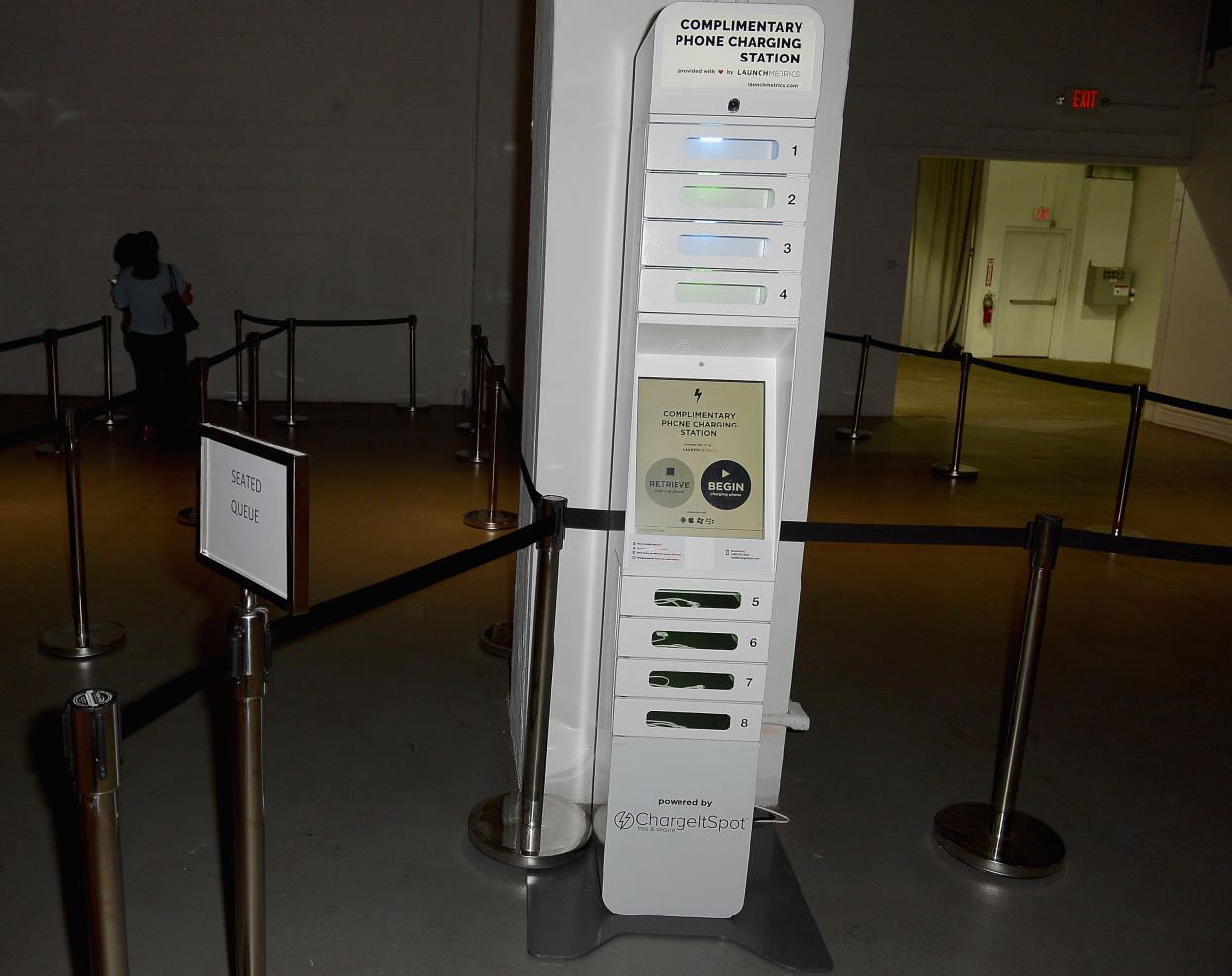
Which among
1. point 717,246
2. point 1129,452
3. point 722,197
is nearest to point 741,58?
point 722,197

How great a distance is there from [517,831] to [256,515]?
1584mm

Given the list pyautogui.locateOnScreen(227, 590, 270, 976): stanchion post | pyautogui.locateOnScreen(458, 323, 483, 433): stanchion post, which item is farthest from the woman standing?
pyautogui.locateOnScreen(227, 590, 270, 976): stanchion post

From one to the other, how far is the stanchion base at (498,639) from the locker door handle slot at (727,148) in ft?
8.33

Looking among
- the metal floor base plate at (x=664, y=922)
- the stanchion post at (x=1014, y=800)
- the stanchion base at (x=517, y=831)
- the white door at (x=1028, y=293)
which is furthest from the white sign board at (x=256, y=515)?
the white door at (x=1028, y=293)

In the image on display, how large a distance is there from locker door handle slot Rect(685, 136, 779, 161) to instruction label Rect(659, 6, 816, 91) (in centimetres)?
11

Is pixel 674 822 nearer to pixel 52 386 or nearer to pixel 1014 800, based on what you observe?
pixel 1014 800

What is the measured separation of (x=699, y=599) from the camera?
269 cm

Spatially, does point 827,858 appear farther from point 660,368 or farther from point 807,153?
point 807,153

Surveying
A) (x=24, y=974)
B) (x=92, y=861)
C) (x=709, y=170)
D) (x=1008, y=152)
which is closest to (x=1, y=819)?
(x=24, y=974)

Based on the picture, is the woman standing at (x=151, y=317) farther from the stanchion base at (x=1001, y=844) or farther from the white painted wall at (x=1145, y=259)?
the white painted wall at (x=1145, y=259)

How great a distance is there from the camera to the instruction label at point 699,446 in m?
2.62

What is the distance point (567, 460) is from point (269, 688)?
1699 millimetres

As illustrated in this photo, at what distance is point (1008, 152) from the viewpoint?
35.1 feet

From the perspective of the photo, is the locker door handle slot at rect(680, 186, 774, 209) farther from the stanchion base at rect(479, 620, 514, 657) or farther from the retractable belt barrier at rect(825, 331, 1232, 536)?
the retractable belt barrier at rect(825, 331, 1232, 536)
